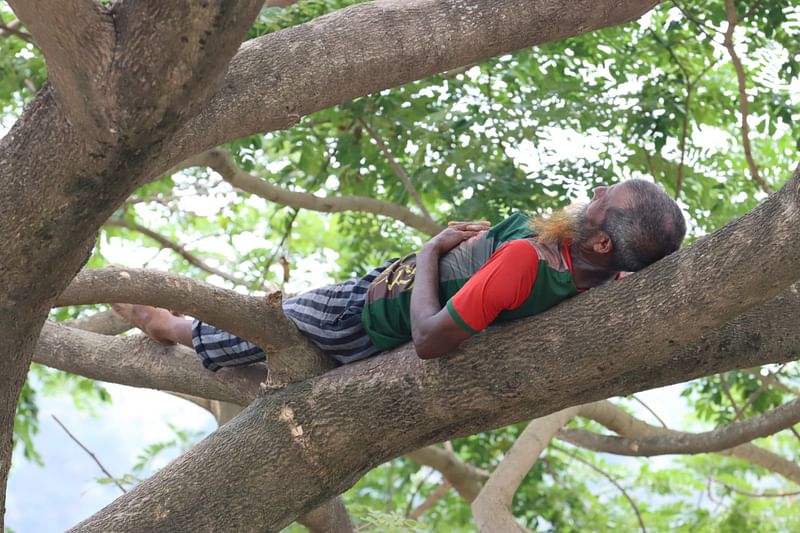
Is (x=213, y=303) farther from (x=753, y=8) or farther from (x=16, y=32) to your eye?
(x=753, y=8)

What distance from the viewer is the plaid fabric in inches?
126

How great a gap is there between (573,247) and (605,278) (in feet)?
0.45

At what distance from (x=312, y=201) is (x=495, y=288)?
343 centimetres

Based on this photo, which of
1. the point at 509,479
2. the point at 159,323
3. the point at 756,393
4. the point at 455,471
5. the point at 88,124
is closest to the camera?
the point at 88,124

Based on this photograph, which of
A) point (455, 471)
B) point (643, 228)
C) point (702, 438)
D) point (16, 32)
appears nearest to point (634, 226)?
point (643, 228)

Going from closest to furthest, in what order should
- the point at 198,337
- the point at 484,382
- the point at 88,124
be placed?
the point at 88,124, the point at 484,382, the point at 198,337

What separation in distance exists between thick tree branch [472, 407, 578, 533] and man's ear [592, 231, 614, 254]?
218cm

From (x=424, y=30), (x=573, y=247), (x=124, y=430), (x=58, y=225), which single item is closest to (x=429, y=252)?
(x=573, y=247)

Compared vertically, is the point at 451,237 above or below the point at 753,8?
below

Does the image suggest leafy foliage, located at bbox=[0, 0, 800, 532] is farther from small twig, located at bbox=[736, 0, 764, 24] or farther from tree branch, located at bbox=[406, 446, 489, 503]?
tree branch, located at bbox=[406, 446, 489, 503]

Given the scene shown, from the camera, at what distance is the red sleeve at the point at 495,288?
2727mm

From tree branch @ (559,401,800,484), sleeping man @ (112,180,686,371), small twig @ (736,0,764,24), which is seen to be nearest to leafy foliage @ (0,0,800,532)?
small twig @ (736,0,764,24)

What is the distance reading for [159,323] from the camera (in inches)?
148

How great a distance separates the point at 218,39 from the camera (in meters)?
2.02
